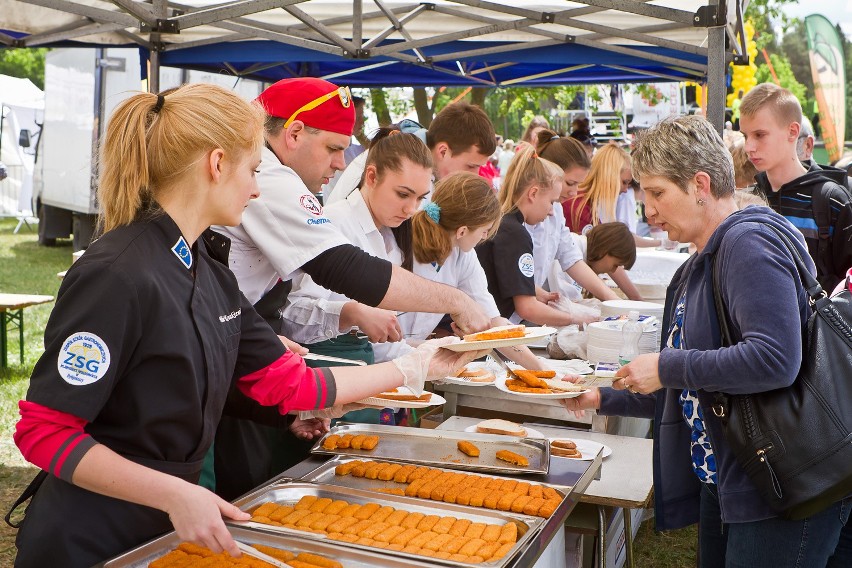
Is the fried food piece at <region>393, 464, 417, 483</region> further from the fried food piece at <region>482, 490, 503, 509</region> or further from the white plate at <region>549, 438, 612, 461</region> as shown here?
the white plate at <region>549, 438, 612, 461</region>

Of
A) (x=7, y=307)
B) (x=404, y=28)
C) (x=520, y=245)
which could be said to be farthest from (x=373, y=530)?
(x=7, y=307)

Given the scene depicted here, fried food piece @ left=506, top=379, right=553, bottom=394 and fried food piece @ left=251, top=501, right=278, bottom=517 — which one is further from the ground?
fried food piece @ left=251, top=501, right=278, bottom=517

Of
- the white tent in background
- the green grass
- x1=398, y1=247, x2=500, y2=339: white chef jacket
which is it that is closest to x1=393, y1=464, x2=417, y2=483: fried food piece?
x1=398, y1=247, x2=500, y2=339: white chef jacket

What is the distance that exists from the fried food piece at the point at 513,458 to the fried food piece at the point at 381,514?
0.47 meters

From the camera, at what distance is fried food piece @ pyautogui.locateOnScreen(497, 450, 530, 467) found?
2.23 metres

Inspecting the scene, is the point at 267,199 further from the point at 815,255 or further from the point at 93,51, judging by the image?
the point at 93,51

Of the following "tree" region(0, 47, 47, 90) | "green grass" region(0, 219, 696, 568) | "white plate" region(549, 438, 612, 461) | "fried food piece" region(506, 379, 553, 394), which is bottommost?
"green grass" region(0, 219, 696, 568)

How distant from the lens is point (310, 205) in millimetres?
2377

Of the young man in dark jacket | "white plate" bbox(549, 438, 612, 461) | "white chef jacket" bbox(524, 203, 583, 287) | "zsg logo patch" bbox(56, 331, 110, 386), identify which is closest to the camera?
"zsg logo patch" bbox(56, 331, 110, 386)

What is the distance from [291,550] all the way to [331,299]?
4.39ft

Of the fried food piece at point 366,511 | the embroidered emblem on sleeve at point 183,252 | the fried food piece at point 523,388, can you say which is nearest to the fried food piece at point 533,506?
the fried food piece at point 366,511

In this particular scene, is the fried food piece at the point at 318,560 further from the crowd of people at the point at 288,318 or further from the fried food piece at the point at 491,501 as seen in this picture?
the fried food piece at the point at 491,501

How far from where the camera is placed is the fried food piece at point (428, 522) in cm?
176

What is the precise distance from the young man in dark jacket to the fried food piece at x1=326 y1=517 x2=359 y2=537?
2784mm
